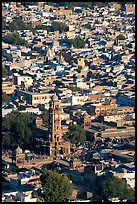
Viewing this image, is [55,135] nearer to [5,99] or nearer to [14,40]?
[5,99]

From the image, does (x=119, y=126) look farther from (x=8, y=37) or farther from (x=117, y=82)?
(x=8, y=37)

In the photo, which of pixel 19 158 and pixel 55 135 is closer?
pixel 19 158

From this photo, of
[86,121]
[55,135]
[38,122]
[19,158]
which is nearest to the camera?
[19,158]

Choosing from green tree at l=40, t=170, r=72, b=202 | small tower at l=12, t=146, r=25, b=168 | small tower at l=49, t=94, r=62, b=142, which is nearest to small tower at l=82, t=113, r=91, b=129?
small tower at l=49, t=94, r=62, b=142

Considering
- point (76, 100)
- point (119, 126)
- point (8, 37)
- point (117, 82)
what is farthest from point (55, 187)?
point (8, 37)

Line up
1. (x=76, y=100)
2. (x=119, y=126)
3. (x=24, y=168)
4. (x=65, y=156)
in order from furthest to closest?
(x=76, y=100), (x=119, y=126), (x=65, y=156), (x=24, y=168)

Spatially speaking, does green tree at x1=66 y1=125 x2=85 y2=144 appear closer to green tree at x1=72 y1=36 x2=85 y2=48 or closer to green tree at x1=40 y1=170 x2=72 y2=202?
green tree at x1=40 y1=170 x2=72 y2=202

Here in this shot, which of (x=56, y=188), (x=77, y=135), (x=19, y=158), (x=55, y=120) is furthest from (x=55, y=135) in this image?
(x=56, y=188)
